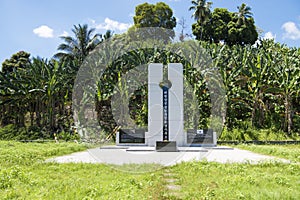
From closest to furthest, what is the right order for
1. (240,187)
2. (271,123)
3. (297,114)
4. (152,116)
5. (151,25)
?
(240,187) < (152,116) < (271,123) < (297,114) < (151,25)

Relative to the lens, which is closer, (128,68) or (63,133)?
(63,133)

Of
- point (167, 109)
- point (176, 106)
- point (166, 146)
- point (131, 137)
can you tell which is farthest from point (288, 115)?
point (131, 137)

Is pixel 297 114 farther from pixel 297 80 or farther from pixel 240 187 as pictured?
pixel 240 187

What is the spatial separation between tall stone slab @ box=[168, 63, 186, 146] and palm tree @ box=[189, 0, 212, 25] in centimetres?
1578

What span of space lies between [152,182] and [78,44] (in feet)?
61.5

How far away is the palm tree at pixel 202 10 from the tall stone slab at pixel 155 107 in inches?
626

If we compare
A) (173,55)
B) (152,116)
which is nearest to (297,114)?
(173,55)

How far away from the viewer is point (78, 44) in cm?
2264

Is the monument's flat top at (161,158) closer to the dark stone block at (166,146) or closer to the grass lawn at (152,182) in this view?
the dark stone block at (166,146)

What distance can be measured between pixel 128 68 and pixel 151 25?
31.1 ft

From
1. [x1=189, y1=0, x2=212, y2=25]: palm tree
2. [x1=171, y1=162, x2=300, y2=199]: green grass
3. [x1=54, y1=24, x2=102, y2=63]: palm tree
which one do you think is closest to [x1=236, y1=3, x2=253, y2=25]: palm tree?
[x1=189, y1=0, x2=212, y2=25]: palm tree

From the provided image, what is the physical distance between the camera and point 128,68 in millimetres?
18453

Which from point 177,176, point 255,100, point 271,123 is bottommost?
point 177,176

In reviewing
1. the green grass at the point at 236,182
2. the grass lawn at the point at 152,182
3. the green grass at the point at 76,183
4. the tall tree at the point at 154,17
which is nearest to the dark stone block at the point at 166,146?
the grass lawn at the point at 152,182
